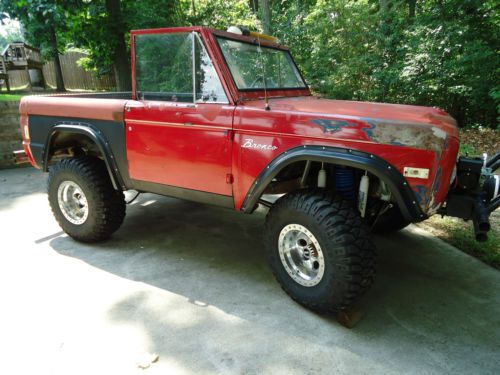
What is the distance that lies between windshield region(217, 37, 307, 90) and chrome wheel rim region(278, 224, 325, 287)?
1.10 metres

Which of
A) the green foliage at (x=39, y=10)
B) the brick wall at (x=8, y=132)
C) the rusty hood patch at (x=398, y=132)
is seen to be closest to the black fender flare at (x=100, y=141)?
the rusty hood patch at (x=398, y=132)

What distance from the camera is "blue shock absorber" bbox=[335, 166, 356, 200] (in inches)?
110

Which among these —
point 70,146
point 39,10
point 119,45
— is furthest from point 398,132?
point 119,45

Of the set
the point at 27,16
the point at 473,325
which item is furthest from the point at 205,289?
the point at 27,16

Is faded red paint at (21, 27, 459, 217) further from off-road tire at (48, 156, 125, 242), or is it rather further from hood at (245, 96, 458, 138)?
off-road tire at (48, 156, 125, 242)

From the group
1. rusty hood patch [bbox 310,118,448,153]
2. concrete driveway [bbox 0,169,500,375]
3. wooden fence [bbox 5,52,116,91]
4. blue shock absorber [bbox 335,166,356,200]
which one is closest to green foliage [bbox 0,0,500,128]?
concrete driveway [bbox 0,169,500,375]

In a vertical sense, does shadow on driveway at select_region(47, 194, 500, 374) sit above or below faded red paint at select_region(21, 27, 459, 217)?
below

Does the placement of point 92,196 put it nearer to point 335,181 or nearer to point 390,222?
point 335,181

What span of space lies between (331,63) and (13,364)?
10.4 meters

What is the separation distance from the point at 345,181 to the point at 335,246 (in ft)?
1.96

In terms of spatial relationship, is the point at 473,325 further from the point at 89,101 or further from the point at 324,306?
the point at 89,101

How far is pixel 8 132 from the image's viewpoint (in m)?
6.73

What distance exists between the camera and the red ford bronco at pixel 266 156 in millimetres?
2307

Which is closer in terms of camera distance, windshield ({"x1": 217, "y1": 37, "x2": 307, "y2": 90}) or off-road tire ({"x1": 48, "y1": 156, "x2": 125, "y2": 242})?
windshield ({"x1": 217, "y1": 37, "x2": 307, "y2": 90})
